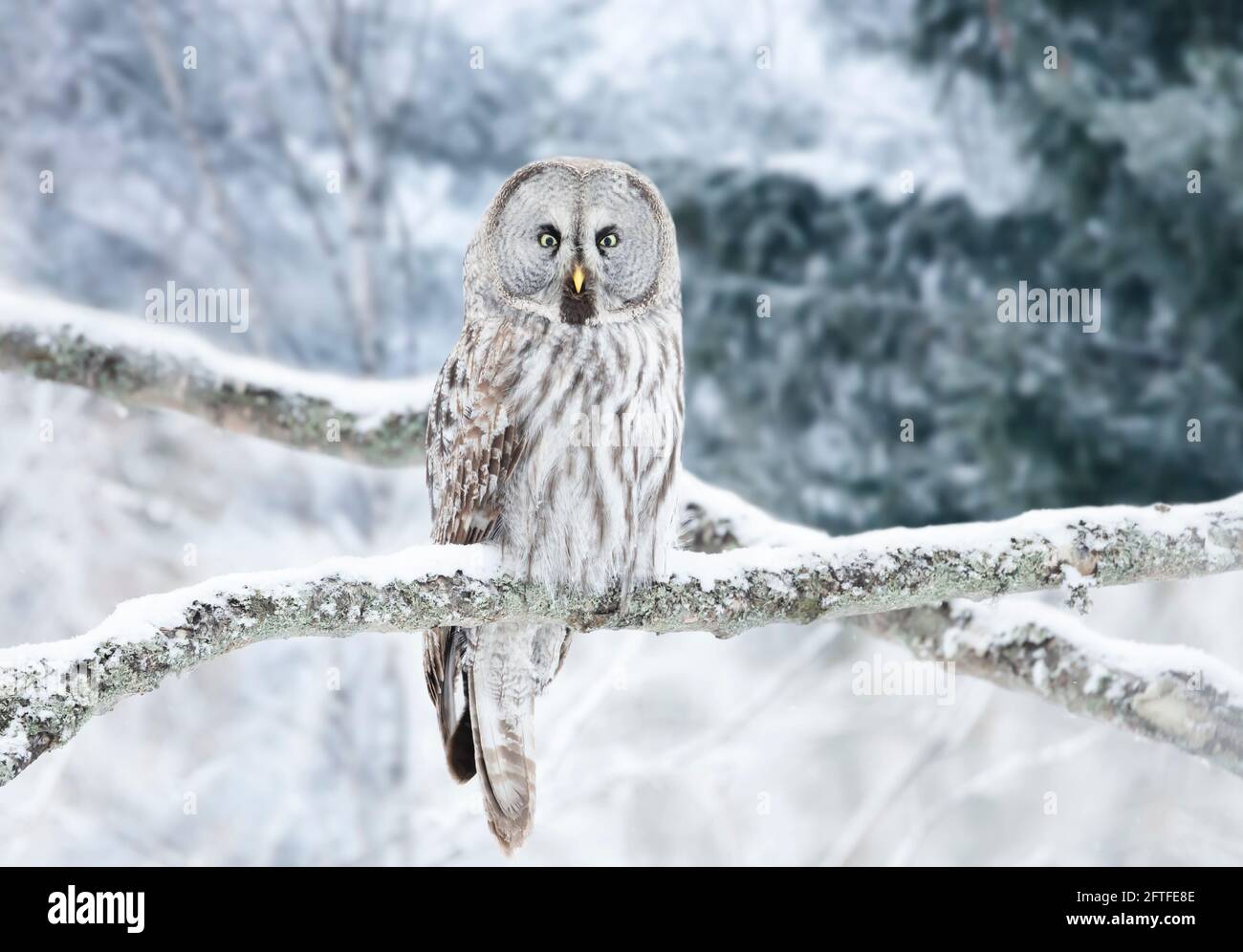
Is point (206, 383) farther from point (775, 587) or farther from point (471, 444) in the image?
point (775, 587)

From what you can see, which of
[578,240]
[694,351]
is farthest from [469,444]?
[694,351]

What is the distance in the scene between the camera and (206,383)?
3.13 metres

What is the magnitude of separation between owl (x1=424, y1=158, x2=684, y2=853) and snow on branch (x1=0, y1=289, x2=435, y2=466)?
467 millimetres

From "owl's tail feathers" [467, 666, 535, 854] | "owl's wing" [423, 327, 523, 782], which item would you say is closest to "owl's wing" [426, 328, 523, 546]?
"owl's wing" [423, 327, 523, 782]

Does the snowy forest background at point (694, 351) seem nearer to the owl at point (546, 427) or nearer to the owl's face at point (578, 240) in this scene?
the owl at point (546, 427)

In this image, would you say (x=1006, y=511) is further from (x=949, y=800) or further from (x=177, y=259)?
(x=177, y=259)

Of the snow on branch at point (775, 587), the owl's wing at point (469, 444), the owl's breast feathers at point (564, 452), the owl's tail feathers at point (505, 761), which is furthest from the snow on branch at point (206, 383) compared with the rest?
the snow on branch at point (775, 587)

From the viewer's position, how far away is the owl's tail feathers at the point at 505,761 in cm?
289

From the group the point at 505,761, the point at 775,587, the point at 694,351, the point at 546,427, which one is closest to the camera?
the point at 775,587

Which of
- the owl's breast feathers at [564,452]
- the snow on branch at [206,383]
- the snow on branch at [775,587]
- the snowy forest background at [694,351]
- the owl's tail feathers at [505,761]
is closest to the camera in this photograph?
the snow on branch at [775,587]

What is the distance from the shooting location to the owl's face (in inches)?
107

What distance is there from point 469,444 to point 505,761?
784 mm

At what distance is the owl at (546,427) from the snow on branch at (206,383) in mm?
467

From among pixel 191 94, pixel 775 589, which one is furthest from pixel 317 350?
pixel 775 589
